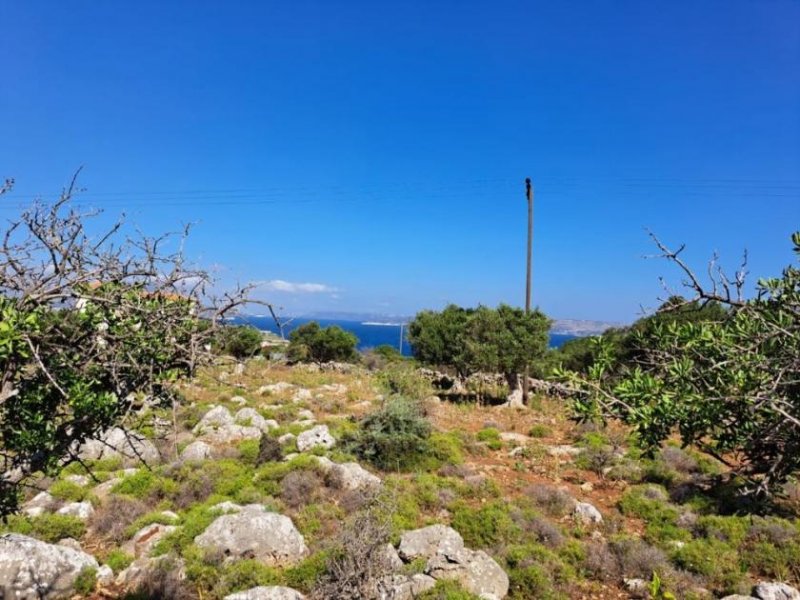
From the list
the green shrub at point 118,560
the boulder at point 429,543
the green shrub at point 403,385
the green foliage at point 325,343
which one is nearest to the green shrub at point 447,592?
the boulder at point 429,543

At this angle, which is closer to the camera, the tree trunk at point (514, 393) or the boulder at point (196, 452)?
the boulder at point (196, 452)

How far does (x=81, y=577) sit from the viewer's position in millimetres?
6793

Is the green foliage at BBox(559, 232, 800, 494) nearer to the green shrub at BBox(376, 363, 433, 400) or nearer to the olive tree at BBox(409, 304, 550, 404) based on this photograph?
the green shrub at BBox(376, 363, 433, 400)

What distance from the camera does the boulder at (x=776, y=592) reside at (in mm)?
6383

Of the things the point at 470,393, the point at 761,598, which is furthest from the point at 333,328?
the point at 761,598

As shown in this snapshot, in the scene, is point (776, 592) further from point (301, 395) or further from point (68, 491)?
point (301, 395)

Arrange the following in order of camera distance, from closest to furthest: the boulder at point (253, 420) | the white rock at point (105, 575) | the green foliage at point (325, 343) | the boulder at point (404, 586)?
1. the boulder at point (404, 586)
2. the white rock at point (105, 575)
3. the boulder at point (253, 420)
4. the green foliage at point (325, 343)

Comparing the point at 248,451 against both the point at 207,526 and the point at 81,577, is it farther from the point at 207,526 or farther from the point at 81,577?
the point at 81,577

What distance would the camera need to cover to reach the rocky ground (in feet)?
21.8

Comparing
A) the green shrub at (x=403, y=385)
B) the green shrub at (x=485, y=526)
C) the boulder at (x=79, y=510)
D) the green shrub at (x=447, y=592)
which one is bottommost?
the boulder at (x=79, y=510)

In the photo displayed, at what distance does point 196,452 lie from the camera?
1191 cm

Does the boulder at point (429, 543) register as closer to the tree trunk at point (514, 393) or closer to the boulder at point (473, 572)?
the boulder at point (473, 572)

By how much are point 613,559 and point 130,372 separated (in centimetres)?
777

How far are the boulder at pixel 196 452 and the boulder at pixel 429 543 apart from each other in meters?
6.30
